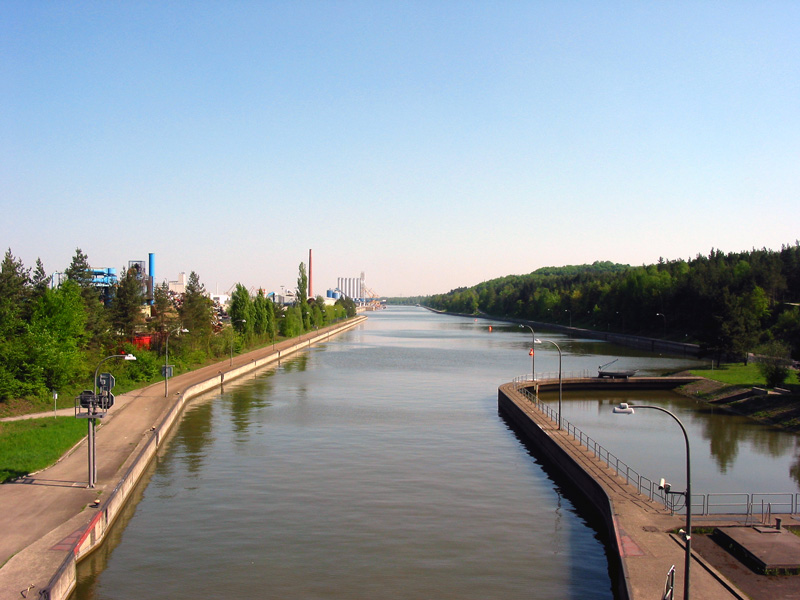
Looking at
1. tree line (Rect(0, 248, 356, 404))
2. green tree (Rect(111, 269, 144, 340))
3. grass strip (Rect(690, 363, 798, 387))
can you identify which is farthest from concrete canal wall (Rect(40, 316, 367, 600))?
grass strip (Rect(690, 363, 798, 387))

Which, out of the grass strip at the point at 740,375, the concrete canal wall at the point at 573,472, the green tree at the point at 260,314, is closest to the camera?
the concrete canal wall at the point at 573,472

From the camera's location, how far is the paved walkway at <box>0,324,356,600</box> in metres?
17.2

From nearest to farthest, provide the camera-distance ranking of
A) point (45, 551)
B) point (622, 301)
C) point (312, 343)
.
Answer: point (45, 551) < point (312, 343) < point (622, 301)

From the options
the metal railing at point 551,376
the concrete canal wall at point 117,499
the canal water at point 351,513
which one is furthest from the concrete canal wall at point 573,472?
the concrete canal wall at point 117,499

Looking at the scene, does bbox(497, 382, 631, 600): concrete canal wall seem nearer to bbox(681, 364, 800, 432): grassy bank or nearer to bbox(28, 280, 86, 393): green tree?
bbox(681, 364, 800, 432): grassy bank

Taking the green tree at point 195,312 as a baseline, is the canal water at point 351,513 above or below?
below

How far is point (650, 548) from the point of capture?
62.1ft

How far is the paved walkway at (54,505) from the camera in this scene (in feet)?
56.5

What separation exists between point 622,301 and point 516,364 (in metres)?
63.5

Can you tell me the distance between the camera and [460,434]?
4031cm

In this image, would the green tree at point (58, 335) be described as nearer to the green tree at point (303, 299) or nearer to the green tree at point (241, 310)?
the green tree at point (241, 310)

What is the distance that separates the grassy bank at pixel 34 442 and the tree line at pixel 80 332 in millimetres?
5920

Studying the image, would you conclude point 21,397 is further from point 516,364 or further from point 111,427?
point 516,364

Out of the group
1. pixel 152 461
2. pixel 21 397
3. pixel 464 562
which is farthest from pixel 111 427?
pixel 464 562
